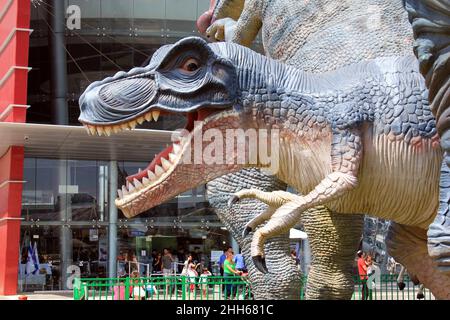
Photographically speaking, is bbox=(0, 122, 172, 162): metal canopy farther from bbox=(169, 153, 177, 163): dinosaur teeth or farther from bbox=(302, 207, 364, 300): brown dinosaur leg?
bbox=(169, 153, 177, 163): dinosaur teeth

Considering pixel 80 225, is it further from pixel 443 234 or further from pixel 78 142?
pixel 443 234

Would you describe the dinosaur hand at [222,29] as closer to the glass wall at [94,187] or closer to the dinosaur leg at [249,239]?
the dinosaur leg at [249,239]

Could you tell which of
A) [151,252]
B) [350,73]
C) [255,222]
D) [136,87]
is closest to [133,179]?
[136,87]

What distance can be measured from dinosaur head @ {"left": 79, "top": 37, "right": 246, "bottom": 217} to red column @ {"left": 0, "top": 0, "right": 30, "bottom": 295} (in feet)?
33.9

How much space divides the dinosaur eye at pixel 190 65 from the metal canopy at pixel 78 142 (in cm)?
1019

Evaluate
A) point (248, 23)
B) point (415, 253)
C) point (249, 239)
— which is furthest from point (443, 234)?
point (248, 23)

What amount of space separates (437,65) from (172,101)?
887 mm

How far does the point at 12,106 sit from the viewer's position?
495 inches

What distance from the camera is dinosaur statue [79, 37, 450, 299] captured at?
2.64 meters

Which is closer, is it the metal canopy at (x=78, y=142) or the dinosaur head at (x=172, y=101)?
the dinosaur head at (x=172, y=101)

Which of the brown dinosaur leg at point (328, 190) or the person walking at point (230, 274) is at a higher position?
the brown dinosaur leg at point (328, 190)

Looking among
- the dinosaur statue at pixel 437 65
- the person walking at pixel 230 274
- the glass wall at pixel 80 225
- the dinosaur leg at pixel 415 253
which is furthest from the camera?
the glass wall at pixel 80 225

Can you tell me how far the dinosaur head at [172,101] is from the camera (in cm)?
263

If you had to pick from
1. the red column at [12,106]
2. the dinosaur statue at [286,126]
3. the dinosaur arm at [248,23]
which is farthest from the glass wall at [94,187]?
the dinosaur statue at [286,126]
